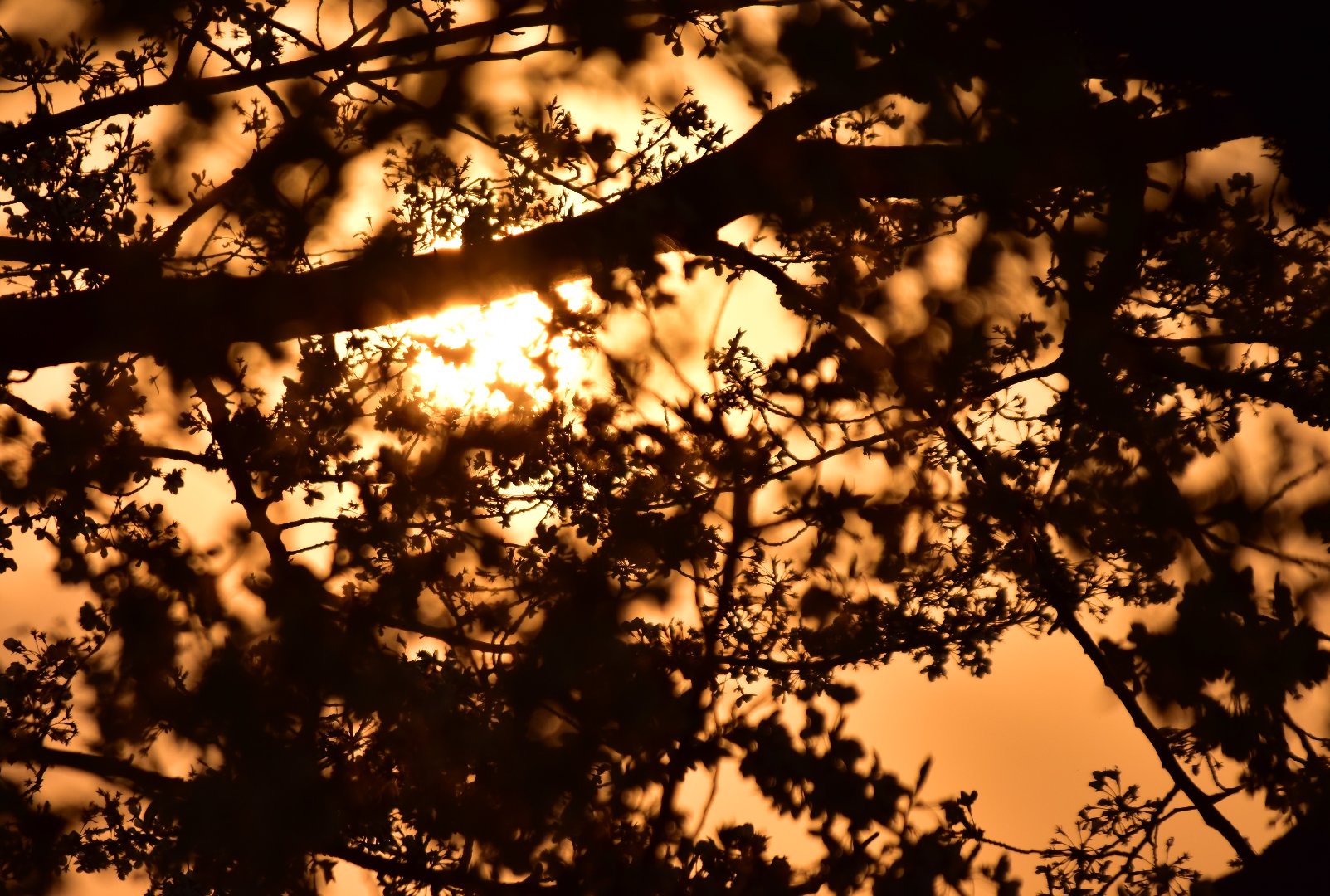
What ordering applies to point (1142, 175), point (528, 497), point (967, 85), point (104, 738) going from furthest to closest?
point (104, 738) → point (528, 497) → point (1142, 175) → point (967, 85)

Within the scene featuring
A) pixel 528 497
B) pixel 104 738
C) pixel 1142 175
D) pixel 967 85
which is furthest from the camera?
pixel 104 738

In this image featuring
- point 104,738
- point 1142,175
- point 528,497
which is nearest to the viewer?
point 1142,175

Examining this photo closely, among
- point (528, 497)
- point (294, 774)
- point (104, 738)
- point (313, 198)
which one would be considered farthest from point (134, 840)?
point (313, 198)

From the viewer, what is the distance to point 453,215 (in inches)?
181

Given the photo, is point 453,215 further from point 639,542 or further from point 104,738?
point 104,738

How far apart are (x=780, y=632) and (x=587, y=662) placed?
1412 millimetres

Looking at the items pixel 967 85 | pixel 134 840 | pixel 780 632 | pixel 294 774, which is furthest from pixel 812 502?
pixel 134 840

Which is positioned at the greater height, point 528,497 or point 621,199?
point 621,199

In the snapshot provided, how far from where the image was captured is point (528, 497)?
15.4ft

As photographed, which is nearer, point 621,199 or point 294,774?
point 294,774

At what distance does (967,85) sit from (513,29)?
7.13ft

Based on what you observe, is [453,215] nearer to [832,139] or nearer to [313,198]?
[313,198]

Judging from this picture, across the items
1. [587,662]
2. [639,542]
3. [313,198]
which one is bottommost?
[587,662]

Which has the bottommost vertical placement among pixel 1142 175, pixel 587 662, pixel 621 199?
pixel 587 662
